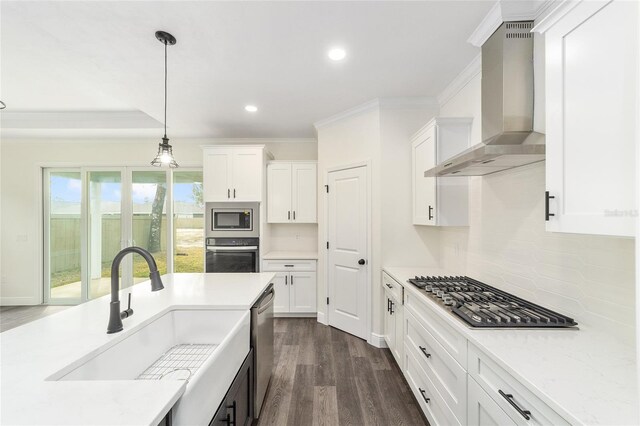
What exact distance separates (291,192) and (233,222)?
0.98 m

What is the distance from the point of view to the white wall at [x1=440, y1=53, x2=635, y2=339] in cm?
115

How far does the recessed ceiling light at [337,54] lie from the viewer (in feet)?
6.44

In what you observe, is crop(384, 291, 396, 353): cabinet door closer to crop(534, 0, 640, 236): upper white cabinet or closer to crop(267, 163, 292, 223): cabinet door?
crop(534, 0, 640, 236): upper white cabinet

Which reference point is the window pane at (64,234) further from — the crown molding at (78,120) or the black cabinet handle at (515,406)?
the black cabinet handle at (515,406)

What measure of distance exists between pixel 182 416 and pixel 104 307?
1121mm

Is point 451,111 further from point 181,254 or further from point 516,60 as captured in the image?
point 181,254

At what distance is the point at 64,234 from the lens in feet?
13.9

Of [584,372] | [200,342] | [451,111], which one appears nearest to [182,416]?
[200,342]

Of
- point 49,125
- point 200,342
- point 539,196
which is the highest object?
point 49,125

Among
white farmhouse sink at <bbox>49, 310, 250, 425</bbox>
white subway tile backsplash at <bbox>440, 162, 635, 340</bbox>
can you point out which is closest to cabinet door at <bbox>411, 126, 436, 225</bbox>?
white subway tile backsplash at <bbox>440, 162, 635, 340</bbox>

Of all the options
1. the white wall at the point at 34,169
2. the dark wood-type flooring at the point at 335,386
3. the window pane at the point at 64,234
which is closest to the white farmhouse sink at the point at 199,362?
the dark wood-type flooring at the point at 335,386

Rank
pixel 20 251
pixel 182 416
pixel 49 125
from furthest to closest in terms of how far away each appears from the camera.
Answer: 1. pixel 20 251
2. pixel 49 125
3. pixel 182 416

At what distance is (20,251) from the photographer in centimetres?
412

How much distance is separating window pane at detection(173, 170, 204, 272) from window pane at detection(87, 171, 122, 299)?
98 cm
